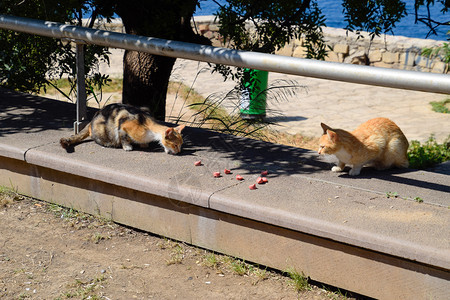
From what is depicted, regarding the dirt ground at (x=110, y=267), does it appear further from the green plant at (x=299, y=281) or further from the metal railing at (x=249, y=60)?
the metal railing at (x=249, y=60)

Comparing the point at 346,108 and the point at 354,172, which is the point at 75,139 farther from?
the point at 346,108

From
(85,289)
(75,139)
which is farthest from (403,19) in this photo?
(85,289)

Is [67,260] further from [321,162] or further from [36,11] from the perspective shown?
[36,11]

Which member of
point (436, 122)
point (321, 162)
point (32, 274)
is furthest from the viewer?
point (436, 122)

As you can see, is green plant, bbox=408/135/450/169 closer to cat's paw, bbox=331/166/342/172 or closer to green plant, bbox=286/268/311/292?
cat's paw, bbox=331/166/342/172

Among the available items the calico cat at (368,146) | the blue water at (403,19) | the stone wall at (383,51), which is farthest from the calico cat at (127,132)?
the blue water at (403,19)

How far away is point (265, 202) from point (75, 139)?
2004 mm

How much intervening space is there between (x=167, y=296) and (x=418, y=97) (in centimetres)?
865

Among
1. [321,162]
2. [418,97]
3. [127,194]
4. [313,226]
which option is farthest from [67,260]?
[418,97]

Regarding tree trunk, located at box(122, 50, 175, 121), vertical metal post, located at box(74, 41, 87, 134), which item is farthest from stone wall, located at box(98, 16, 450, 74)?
vertical metal post, located at box(74, 41, 87, 134)

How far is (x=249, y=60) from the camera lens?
4285mm

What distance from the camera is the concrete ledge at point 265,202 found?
11.6 feet

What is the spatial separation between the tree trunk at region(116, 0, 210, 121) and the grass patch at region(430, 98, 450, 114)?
5.46 metres

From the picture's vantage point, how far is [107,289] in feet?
12.8
